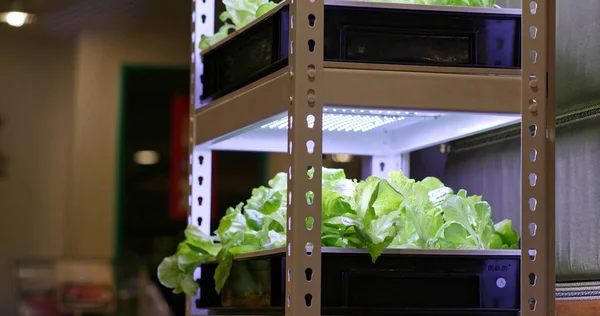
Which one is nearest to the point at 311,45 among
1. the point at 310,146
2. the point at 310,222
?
the point at 310,146

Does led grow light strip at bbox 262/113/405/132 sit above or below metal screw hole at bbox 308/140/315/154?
above

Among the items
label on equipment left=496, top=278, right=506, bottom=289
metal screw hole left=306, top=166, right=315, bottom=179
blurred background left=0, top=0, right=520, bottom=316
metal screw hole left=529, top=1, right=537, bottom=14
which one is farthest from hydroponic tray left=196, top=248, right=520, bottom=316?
blurred background left=0, top=0, right=520, bottom=316

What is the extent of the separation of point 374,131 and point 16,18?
3.06 m

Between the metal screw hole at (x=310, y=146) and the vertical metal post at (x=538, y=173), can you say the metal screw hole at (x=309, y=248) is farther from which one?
the vertical metal post at (x=538, y=173)

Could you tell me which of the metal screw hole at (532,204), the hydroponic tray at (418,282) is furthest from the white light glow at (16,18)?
the metal screw hole at (532,204)

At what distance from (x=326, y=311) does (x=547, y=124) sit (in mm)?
410

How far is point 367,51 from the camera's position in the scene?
4.52 ft

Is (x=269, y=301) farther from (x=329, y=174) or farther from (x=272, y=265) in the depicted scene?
(x=329, y=174)

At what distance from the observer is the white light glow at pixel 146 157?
183 inches

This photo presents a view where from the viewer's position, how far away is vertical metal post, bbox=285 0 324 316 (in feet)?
4.21

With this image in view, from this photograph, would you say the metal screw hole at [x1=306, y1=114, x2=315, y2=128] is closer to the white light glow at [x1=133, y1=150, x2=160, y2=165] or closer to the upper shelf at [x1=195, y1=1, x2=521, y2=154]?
the upper shelf at [x1=195, y1=1, x2=521, y2=154]

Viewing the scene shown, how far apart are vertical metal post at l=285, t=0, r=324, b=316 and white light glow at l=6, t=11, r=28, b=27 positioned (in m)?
3.52

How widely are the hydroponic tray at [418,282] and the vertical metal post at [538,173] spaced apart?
0.24 ft

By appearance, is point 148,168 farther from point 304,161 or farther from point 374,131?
point 304,161
